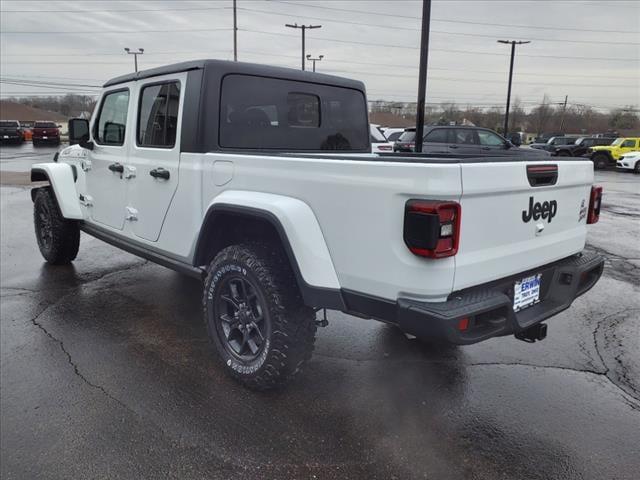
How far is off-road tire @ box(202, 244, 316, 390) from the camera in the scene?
2.92 m

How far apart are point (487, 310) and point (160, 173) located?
100 inches

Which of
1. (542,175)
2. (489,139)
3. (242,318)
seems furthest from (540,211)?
(489,139)

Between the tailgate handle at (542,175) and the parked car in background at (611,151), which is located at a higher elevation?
the tailgate handle at (542,175)

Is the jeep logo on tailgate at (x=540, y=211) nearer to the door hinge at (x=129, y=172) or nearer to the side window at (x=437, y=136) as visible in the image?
the door hinge at (x=129, y=172)

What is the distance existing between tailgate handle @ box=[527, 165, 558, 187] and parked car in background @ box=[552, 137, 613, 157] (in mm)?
27729

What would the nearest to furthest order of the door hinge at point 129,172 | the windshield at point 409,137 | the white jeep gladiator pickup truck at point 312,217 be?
the white jeep gladiator pickup truck at point 312,217
the door hinge at point 129,172
the windshield at point 409,137

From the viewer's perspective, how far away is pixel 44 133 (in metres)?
33.9

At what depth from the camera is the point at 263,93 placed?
3.81 metres

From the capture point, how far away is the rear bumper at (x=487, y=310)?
2.31 meters

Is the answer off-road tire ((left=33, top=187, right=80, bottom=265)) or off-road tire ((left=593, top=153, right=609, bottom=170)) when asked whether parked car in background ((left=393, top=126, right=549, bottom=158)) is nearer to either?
off-road tire ((left=33, top=187, right=80, bottom=265))

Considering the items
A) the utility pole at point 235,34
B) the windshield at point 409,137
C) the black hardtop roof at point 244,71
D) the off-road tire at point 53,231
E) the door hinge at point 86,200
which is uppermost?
the utility pole at point 235,34

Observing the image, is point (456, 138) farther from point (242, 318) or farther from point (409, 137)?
point (242, 318)

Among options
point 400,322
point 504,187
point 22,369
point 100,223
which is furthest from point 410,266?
point 100,223

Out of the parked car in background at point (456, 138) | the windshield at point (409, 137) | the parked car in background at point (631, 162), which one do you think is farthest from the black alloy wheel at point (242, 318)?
the parked car in background at point (631, 162)
